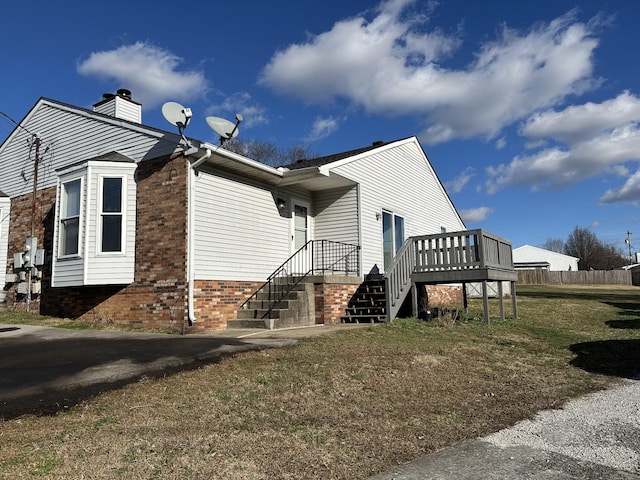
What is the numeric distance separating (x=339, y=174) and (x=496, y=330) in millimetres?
5711

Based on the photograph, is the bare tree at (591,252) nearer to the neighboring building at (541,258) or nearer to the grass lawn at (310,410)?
the neighboring building at (541,258)

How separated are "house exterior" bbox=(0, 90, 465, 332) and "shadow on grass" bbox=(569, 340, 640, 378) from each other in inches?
225

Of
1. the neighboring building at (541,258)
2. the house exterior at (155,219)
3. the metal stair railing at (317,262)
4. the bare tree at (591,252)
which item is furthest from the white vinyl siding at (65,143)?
the bare tree at (591,252)

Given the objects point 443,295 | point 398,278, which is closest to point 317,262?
point 398,278

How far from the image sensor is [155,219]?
10.8 metres

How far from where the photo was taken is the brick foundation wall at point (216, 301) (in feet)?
34.0

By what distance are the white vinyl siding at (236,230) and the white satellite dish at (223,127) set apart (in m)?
0.94

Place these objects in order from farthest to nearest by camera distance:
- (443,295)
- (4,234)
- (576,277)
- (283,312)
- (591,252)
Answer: (591,252)
(576,277)
(443,295)
(4,234)
(283,312)

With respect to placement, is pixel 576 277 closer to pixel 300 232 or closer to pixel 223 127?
pixel 300 232

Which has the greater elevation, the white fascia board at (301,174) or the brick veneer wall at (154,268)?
the white fascia board at (301,174)

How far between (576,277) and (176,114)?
162 ft

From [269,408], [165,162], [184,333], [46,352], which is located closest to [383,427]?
[269,408]

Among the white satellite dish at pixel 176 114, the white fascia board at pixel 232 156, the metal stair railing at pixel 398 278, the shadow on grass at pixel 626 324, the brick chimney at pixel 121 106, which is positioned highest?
the brick chimney at pixel 121 106

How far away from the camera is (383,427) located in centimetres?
451
